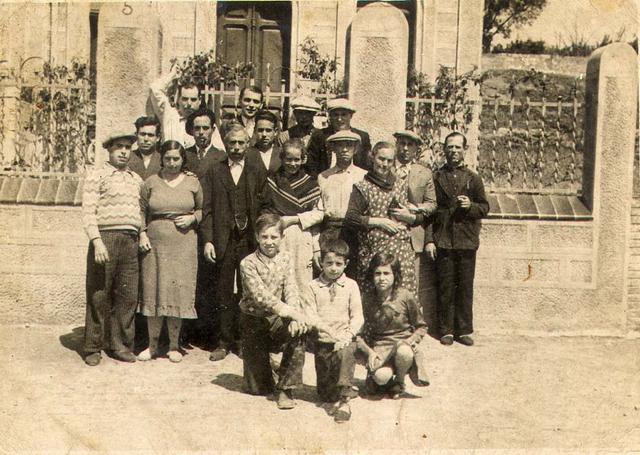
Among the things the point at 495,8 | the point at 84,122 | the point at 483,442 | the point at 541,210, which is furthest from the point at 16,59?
the point at 495,8

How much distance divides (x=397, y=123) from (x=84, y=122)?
3030 millimetres

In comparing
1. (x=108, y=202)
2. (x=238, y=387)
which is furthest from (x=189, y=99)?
(x=238, y=387)

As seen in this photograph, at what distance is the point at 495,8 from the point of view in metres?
23.0

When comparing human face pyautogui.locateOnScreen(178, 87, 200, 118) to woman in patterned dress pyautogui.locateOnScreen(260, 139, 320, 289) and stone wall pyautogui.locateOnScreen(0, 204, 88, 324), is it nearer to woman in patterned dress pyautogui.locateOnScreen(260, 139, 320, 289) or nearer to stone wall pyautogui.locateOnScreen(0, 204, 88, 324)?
woman in patterned dress pyautogui.locateOnScreen(260, 139, 320, 289)

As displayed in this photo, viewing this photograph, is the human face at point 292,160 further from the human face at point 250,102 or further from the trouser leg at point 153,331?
the trouser leg at point 153,331

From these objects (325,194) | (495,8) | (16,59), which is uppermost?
(495,8)

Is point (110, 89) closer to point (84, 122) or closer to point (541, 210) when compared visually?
point (84, 122)

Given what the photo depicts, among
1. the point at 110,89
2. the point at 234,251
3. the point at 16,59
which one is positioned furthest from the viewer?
the point at 16,59

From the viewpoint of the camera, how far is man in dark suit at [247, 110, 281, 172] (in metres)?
6.24

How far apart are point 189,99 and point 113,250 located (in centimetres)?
156

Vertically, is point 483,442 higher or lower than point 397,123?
lower

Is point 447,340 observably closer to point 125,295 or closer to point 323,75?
point 125,295

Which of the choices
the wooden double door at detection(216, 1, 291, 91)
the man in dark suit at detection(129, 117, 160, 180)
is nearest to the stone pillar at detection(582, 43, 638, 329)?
the man in dark suit at detection(129, 117, 160, 180)

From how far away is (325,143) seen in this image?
6566mm
